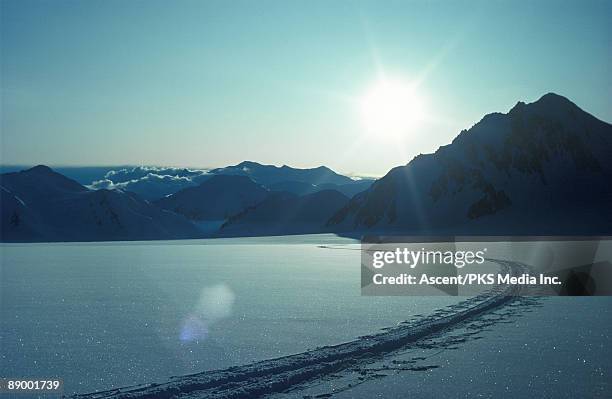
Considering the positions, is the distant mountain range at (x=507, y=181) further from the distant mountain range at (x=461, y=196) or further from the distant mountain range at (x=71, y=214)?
the distant mountain range at (x=71, y=214)

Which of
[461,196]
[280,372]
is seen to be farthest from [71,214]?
[280,372]

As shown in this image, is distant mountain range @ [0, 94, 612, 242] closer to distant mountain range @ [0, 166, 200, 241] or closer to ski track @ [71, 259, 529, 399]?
distant mountain range @ [0, 166, 200, 241]

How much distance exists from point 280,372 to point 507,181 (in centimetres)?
15324

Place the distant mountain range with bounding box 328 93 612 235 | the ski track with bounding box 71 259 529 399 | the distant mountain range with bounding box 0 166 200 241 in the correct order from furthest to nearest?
the distant mountain range with bounding box 0 166 200 241, the distant mountain range with bounding box 328 93 612 235, the ski track with bounding box 71 259 529 399

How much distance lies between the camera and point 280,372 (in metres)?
10.4

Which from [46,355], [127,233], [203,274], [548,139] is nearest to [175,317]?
[46,355]

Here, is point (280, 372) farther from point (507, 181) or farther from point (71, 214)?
point (71, 214)

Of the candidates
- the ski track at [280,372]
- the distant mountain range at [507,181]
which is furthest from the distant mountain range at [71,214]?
the ski track at [280,372]

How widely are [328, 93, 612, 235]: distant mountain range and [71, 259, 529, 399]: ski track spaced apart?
11383 cm

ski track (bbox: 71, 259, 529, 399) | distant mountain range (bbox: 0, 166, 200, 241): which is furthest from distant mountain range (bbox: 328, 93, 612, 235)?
ski track (bbox: 71, 259, 529, 399)

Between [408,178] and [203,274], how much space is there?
449ft

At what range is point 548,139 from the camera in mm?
165250

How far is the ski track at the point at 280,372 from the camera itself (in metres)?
9.31

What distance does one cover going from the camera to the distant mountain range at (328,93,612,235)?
137875 millimetres
